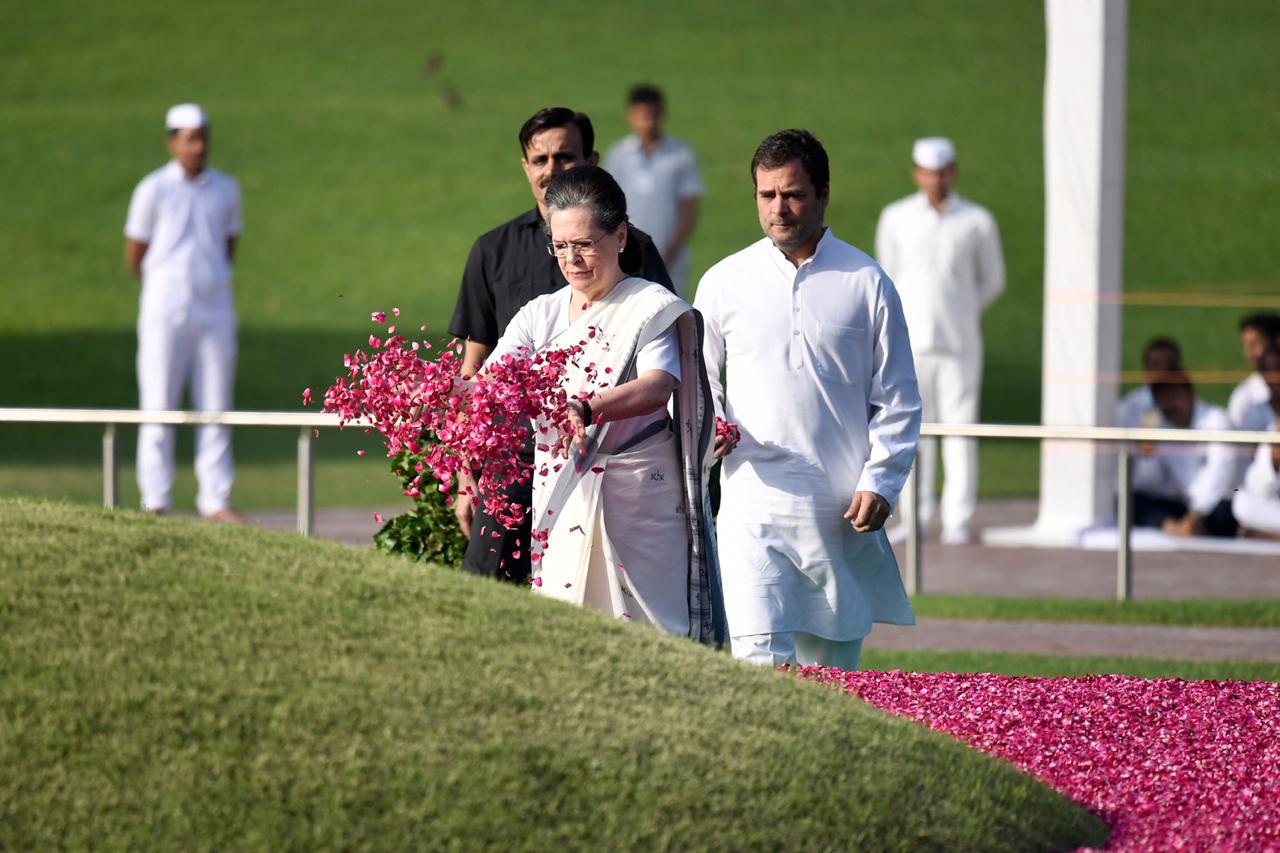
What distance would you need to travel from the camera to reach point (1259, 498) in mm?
11695

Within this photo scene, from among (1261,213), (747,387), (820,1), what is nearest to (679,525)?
(747,387)

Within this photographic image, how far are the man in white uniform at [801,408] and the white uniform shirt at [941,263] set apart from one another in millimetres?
6655

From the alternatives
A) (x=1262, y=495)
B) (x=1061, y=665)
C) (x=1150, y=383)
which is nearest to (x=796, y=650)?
(x=1061, y=665)

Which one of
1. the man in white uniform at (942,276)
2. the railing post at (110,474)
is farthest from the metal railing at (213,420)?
the man in white uniform at (942,276)

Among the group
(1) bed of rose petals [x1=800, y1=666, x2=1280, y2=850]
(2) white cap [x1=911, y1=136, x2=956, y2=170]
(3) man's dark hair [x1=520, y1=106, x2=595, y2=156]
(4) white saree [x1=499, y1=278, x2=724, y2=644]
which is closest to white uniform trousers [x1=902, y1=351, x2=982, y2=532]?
(2) white cap [x1=911, y1=136, x2=956, y2=170]

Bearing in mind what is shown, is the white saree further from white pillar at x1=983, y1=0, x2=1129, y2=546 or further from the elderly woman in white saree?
white pillar at x1=983, y1=0, x2=1129, y2=546

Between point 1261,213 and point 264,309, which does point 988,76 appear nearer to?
point 1261,213

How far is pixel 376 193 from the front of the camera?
39.5 meters

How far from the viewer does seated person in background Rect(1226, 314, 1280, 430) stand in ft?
39.2

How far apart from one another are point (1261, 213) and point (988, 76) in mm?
7967

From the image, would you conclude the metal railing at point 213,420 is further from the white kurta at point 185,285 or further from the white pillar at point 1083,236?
the white pillar at point 1083,236

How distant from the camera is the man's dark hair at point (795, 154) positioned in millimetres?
5949

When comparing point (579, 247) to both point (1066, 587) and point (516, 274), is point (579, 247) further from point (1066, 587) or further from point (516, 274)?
point (1066, 587)

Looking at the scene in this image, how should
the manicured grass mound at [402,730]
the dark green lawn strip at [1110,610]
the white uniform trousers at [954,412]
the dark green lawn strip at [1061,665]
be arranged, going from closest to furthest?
the manicured grass mound at [402,730] → the dark green lawn strip at [1061,665] → the dark green lawn strip at [1110,610] → the white uniform trousers at [954,412]
